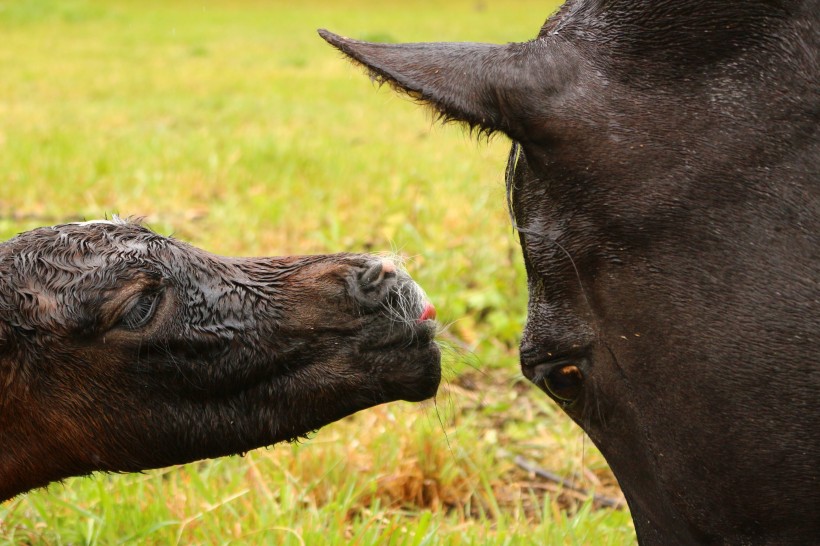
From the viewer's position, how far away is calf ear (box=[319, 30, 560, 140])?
210 centimetres

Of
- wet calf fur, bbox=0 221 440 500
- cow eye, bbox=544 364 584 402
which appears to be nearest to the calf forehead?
wet calf fur, bbox=0 221 440 500

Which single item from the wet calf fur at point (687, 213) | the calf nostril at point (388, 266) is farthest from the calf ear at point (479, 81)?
the calf nostril at point (388, 266)

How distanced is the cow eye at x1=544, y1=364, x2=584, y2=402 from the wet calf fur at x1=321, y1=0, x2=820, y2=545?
0.28 feet

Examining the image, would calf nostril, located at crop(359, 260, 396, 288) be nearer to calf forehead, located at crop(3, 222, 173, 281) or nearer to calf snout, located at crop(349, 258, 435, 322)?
calf snout, located at crop(349, 258, 435, 322)

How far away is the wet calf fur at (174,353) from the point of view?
243 centimetres

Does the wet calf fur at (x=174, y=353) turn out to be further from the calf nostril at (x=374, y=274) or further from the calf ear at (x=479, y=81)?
the calf ear at (x=479, y=81)

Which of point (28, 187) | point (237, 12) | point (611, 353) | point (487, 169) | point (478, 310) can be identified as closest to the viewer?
point (611, 353)

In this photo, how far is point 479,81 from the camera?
2.11m

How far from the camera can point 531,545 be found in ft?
9.60

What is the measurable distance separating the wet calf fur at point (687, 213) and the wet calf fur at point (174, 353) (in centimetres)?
50

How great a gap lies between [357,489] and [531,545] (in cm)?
64

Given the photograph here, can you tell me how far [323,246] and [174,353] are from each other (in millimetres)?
2983

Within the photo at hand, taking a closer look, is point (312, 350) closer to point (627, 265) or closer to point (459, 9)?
point (627, 265)

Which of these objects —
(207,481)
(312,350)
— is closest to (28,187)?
(207,481)
